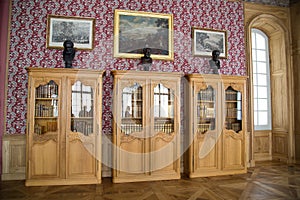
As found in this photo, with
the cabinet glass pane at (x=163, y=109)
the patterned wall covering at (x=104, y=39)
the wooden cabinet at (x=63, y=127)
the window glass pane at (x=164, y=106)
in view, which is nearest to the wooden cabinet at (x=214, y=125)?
the cabinet glass pane at (x=163, y=109)

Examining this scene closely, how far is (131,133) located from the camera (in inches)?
192

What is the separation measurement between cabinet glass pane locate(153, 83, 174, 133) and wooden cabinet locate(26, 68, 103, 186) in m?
1.16

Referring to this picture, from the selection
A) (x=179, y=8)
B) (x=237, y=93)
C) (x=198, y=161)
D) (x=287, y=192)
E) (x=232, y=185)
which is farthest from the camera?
(x=179, y=8)

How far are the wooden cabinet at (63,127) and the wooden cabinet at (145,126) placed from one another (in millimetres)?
412

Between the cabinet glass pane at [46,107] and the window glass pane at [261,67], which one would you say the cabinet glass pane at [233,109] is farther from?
the cabinet glass pane at [46,107]

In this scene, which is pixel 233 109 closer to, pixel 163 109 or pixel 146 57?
pixel 163 109

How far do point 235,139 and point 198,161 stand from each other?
100cm

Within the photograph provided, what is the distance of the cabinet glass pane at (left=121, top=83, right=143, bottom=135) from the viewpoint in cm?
491

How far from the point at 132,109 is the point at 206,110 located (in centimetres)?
165

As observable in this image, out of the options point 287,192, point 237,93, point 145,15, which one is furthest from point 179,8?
point 287,192

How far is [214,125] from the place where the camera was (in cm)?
536

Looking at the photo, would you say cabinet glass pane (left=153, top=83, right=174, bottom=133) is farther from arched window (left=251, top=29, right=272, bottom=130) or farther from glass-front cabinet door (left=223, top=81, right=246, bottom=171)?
arched window (left=251, top=29, right=272, bottom=130)

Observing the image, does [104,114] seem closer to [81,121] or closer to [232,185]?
[81,121]

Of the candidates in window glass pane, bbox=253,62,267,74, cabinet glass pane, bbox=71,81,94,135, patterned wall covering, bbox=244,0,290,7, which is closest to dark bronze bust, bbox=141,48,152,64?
cabinet glass pane, bbox=71,81,94,135
